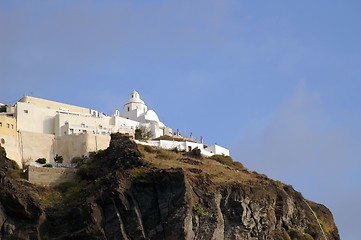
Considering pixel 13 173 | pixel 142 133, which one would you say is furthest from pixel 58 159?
pixel 142 133

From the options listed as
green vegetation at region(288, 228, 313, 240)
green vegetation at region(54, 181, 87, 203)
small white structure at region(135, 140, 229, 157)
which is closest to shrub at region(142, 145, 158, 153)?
small white structure at region(135, 140, 229, 157)

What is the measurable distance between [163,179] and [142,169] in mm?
3375

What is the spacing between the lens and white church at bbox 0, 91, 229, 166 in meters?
92.8

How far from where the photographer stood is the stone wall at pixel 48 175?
3386 inches

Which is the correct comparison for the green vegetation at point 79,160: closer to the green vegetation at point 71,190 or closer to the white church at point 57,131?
the white church at point 57,131

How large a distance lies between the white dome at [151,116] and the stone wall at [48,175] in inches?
952

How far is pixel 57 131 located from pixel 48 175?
11052 mm

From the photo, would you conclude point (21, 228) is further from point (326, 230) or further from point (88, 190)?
point (326, 230)

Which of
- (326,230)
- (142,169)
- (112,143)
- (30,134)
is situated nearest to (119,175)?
(142,169)

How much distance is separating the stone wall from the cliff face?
1834 mm

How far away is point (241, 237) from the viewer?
81750 mm

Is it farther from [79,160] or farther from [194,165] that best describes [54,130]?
[194,165]

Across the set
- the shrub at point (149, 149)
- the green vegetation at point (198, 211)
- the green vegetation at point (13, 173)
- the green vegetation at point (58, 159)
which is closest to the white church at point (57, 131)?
the green vegetation at point (58, 159)

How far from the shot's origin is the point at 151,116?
369 ft
